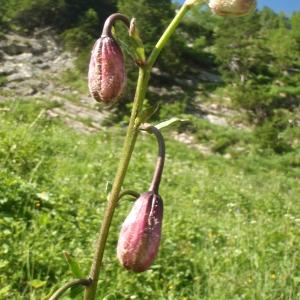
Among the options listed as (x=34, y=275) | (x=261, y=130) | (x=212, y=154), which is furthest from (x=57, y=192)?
(x=261, y=130)

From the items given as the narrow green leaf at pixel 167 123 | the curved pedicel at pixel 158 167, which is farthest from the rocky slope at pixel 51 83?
the curved pedicel at pixel 158 167

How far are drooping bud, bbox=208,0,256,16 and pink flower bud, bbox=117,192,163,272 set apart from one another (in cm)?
39

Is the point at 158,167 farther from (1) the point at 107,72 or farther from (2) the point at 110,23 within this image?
(2) the point at 110,23

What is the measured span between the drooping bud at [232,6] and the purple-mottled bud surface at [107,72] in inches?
8.3

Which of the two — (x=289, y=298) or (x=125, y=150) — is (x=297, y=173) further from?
(x=125, y=150)

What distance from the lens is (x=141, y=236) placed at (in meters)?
1.02

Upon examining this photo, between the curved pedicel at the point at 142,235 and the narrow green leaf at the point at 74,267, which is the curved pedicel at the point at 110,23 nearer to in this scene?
the curved pedicel at the point at 142,235

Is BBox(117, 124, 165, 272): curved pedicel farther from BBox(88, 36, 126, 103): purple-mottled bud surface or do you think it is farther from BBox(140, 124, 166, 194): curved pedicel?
BBox(88, 36, 126, 103): purple-mottled bud surface

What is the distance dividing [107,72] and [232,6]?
0.91ft

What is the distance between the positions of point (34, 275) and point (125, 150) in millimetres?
1553

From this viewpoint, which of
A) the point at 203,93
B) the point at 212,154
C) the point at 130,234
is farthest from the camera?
the point at 203,93

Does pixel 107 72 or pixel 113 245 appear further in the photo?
pixel 113 245

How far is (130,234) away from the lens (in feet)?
3.37

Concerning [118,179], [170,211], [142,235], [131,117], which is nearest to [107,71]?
[131,117]
